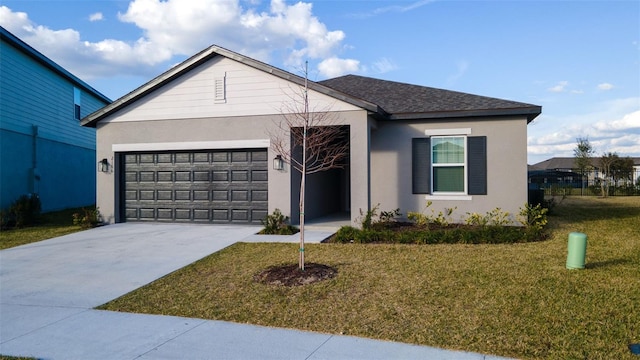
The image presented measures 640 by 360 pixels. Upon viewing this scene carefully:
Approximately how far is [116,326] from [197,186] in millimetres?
8035

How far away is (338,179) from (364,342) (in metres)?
12.1

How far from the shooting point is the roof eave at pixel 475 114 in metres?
11.5

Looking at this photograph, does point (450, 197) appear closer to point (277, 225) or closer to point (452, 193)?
point (452, 193)

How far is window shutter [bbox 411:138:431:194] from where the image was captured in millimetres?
12500

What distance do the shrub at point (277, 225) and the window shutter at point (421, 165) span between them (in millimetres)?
3769

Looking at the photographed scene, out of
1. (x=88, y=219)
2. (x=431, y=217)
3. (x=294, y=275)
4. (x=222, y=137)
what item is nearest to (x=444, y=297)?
(x=294, y=275)

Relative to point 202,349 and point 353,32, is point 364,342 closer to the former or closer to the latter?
point 202,349

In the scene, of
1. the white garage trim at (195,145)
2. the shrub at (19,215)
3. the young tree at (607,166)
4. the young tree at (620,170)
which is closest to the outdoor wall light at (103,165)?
the white garage trim at (195,145)

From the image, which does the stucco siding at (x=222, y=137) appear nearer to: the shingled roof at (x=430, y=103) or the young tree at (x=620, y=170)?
the shingled roof at (x=430, y=103)

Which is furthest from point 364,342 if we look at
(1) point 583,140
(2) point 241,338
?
(1) point 583,140

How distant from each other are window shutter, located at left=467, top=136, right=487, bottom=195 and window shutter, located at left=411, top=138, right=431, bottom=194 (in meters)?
1.09

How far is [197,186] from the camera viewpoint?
13227 millimetres

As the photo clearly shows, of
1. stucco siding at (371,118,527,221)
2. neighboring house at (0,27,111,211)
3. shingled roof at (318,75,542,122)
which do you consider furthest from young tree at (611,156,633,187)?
neighboring house at (0,27,111,211)

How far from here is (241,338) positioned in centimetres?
493
